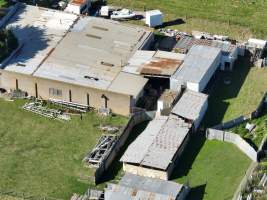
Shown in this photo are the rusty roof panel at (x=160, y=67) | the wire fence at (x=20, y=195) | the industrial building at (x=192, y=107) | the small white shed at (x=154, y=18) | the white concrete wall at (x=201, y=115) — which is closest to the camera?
the wire fence at (x=20, y=195)

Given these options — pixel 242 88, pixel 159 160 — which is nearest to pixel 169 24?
Answer: pixel 242 88

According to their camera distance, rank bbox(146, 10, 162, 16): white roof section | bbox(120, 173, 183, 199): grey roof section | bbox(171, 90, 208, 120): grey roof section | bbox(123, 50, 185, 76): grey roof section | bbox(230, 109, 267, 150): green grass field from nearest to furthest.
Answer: bbox(120, 173, 183, 199): grey roof section → bbox(230, 109, 267, 150): green grass field → bbox(171, 90, 208, 120): grey roof section → bbox(123, 50, 185, 76): grey roof section → bbox(146, 10, 162, 16): white roof section

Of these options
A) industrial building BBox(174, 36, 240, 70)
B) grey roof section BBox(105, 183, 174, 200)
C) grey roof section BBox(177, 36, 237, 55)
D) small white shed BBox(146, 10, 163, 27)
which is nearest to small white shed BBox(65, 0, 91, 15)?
small white shed BBox(146, 10, 163, 27)

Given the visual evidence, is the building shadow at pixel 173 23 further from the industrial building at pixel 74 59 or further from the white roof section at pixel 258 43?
the white roof section at pixel 258 43

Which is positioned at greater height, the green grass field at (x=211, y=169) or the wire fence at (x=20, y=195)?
the green grass field at (x=211, y=169)

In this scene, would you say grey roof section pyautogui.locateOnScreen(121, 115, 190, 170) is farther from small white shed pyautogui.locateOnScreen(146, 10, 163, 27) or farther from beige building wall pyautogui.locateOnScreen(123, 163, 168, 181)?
small white shed pyautogui.locateOnScreen(146, 10, 163, 27)

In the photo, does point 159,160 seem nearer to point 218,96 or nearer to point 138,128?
point 138,128

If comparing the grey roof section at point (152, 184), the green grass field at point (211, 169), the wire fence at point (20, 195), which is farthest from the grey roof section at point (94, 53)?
the wire fence at point (20, 195)

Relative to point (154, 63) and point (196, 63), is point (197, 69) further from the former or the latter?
point (154, 63)
